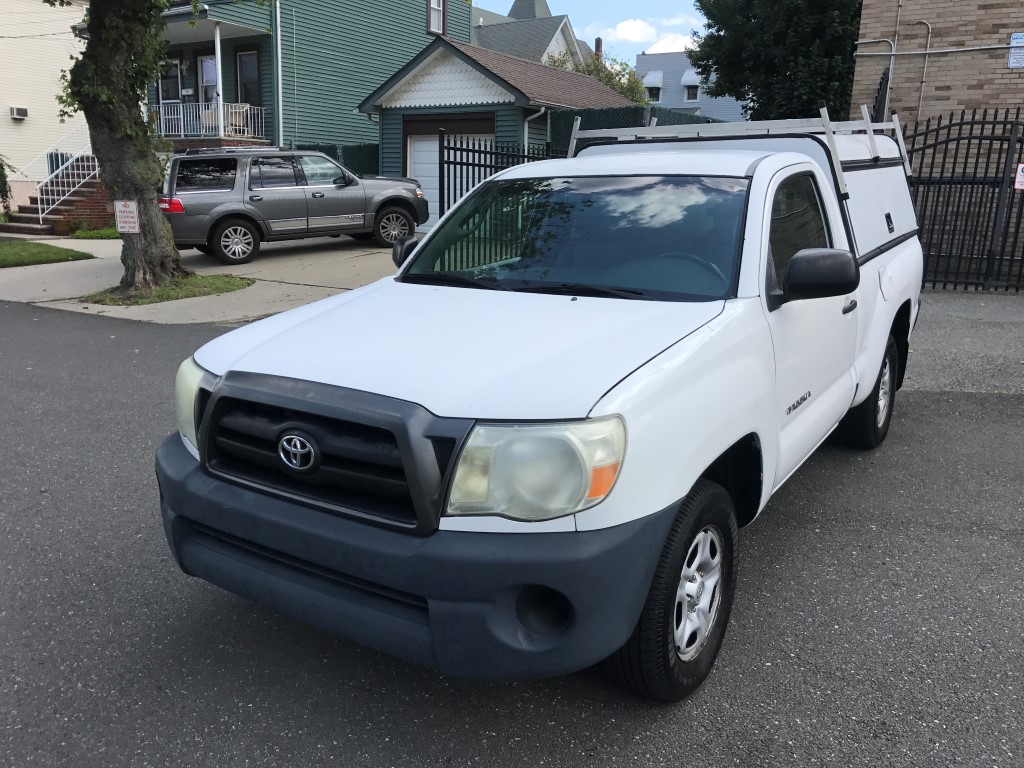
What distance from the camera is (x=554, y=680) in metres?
2.96

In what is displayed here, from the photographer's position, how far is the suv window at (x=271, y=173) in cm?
1433

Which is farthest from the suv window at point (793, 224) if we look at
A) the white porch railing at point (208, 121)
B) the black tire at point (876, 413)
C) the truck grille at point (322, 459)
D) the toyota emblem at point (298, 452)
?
the white porch railing at point (208, 121)

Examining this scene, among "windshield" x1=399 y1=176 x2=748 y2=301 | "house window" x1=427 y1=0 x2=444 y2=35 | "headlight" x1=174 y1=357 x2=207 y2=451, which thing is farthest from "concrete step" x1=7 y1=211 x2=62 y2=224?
"headlight" x1=174 y1=357 x2=207 y2=451

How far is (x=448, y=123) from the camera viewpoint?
790 inches

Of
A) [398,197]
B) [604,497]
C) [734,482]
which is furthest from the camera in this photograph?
[398,197]

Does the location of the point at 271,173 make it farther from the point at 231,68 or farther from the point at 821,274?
the point at 821,274

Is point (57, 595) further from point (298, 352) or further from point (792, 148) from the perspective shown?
point (792, 148)

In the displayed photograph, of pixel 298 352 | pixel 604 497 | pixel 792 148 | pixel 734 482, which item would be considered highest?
pixel 792 148

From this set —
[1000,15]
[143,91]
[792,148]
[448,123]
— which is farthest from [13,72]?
[792,148]

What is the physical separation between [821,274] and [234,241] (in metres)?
12.8

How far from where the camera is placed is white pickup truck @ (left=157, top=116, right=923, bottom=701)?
91.0 inches

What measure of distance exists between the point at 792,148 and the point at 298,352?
2.99m

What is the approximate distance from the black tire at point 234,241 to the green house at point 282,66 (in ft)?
28.3

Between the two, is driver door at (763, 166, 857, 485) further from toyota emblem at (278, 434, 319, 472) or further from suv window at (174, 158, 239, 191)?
suv window at (174, 158, 239, 191)
